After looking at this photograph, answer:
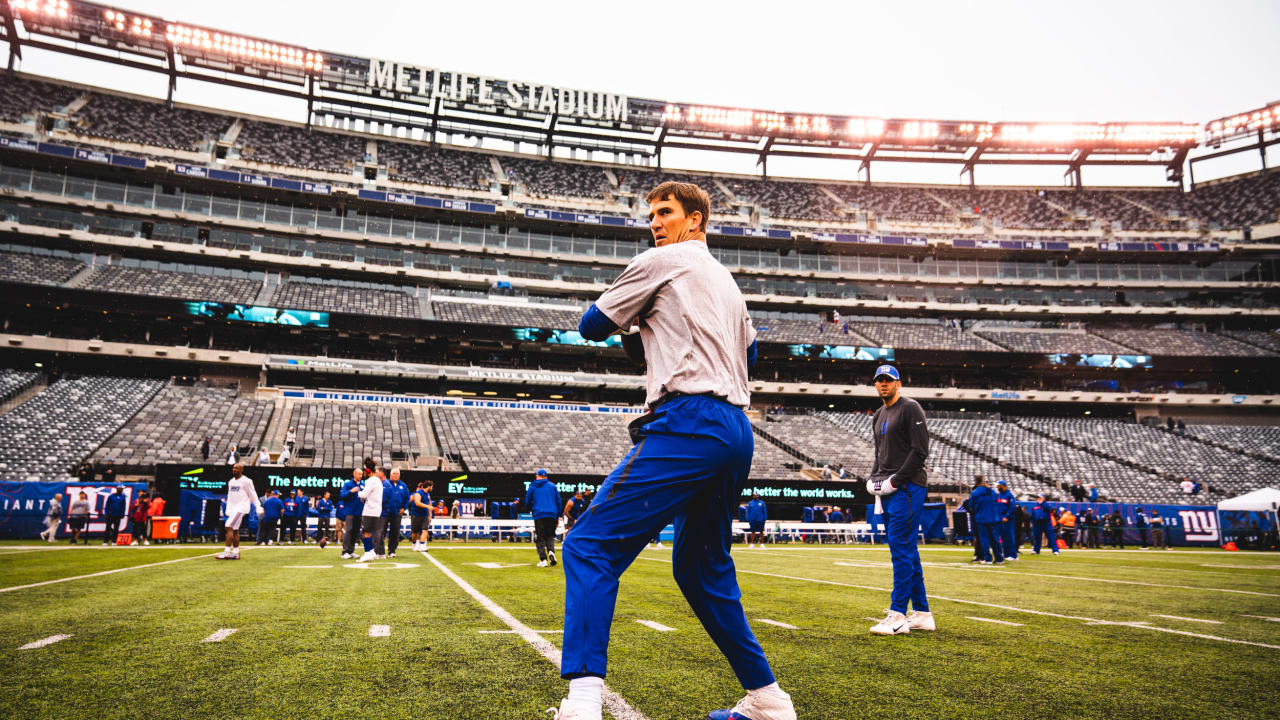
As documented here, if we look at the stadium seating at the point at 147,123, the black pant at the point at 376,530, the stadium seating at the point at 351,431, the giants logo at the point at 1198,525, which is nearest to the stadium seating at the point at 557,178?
the stadium seating at the point at 147,123

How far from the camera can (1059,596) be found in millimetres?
8250

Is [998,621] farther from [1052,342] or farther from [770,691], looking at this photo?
[1052,342]

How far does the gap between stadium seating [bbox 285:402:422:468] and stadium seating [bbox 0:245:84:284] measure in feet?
48.8

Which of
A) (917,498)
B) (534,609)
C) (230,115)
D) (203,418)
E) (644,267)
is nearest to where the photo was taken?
(644,267)

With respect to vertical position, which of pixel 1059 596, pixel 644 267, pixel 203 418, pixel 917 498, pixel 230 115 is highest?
pixel 230 115

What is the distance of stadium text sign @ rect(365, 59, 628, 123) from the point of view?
160 feet

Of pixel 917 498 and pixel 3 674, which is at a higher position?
pixel 917 498

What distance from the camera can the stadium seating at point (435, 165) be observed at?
163 ft

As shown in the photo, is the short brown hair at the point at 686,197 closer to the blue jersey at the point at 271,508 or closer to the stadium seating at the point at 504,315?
the blue jersey at the point at 271,508

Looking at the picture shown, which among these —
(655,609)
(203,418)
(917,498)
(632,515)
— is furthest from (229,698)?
(203,418)

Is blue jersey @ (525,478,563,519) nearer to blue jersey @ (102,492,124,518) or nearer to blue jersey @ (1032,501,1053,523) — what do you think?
blue jersey @ (102,492,124,518)

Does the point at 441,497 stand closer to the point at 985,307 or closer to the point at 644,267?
the point at 644,267

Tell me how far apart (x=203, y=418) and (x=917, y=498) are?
33716mm

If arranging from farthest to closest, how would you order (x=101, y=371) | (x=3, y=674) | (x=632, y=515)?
(x=101, y=371), (x=3, y=674), (x=632, y=515)
